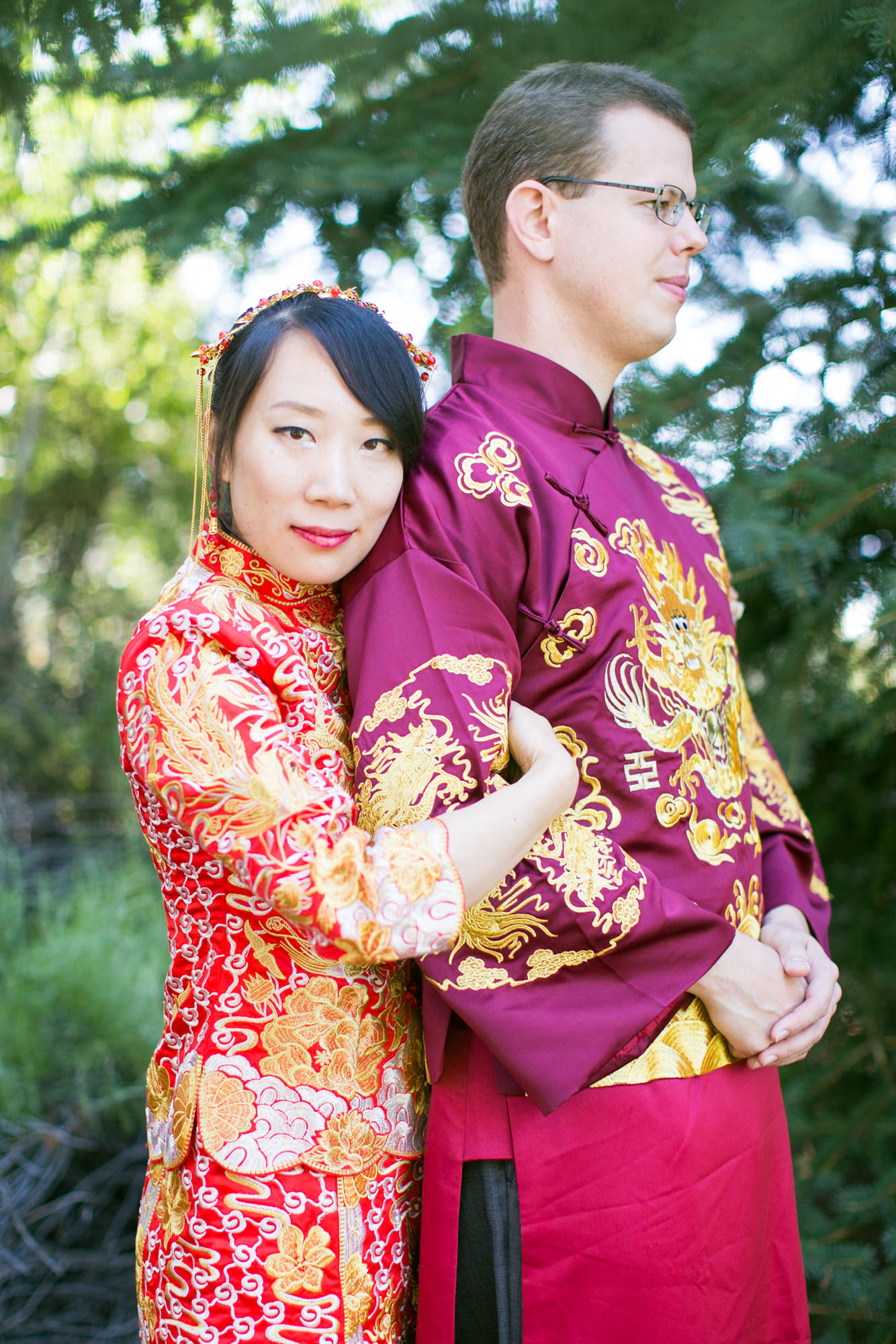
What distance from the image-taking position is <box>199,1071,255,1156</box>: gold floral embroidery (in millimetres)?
1107

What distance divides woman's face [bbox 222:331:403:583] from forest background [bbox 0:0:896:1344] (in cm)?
78

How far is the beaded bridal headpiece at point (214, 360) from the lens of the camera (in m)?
1.26

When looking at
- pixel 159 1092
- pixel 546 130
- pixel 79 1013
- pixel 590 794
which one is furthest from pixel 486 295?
pixel 79 1013

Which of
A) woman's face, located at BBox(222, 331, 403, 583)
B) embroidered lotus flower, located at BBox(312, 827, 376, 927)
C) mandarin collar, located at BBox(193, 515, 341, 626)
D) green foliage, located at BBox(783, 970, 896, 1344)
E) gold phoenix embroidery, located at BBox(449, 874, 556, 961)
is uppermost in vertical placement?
woman's face, located at BBox(222, 331, 403, 583)

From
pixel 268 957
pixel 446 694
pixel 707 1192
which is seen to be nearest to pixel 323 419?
pixel 446 694

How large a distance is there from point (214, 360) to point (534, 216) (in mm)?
504

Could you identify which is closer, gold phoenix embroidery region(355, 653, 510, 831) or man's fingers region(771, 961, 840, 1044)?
gold phoenix embroidery region(355, 653, 510, 831)

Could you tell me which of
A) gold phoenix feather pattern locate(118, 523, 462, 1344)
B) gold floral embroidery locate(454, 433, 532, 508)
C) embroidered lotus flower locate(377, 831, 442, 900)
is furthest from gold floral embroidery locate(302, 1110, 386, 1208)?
gold floral embroidery locate(454, 433, 532, 508)

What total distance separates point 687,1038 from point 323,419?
0.84 metres

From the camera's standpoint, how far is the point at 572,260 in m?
1.43

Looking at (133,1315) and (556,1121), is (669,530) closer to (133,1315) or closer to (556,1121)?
(556,1121)

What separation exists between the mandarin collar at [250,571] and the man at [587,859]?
0.07m

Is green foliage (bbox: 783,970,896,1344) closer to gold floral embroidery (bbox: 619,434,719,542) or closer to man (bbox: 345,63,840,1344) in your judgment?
man (bbox: 345,63,840,1344)

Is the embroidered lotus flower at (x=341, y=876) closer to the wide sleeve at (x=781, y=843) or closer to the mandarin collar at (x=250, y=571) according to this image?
the mandarin collar at (x=250, y=571)
